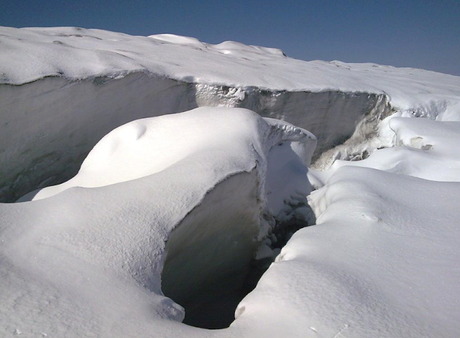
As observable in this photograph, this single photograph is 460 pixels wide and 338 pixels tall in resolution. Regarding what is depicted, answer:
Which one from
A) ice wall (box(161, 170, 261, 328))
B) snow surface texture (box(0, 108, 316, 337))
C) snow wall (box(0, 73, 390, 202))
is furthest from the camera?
snow wall (box(0, 73, 390, 202))

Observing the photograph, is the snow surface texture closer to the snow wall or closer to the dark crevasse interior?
the dark crevasse interior

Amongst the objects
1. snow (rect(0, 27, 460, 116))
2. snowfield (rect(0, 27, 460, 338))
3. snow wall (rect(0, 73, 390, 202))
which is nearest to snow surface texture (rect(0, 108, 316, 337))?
snowfield (rect(0, 27, 460, 338))

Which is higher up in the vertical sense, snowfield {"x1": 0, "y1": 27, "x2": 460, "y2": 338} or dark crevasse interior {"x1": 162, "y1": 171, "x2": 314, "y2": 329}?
snowfield {"x1": 0, "y1": 27, "x2": 460, "y2": 338}

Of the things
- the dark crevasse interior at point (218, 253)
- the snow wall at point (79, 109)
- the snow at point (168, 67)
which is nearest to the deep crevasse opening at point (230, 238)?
the dark crevasse interior at point (218, 253)

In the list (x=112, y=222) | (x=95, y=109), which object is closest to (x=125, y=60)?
(x=95, y=109)

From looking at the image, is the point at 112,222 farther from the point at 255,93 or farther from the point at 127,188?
the point at 255,93

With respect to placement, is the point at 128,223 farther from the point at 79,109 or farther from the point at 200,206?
the point at 79,109

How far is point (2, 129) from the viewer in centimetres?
190

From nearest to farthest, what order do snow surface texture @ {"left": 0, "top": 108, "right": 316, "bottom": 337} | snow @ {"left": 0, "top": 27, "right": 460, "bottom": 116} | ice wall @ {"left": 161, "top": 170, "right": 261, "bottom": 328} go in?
snow surface texture @ {"left": 0, "top": 108, "right": 316, "bottom": 337}
ice wall @ {"left": 161, "top": 170, "right": 261, "bottom": 328}
snow @ {"left": 0, "top": 27, "right": 460, "bottom": 116}

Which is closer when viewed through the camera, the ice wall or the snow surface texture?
the snow surface texture

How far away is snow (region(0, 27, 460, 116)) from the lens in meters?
2.10

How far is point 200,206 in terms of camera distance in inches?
49.9

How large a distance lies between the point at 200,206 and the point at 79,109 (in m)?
1.28

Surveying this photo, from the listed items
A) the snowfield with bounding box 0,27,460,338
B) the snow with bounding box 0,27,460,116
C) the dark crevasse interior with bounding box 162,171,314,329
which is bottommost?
the dark crevasse interior with bounding box 162,171,314,329
